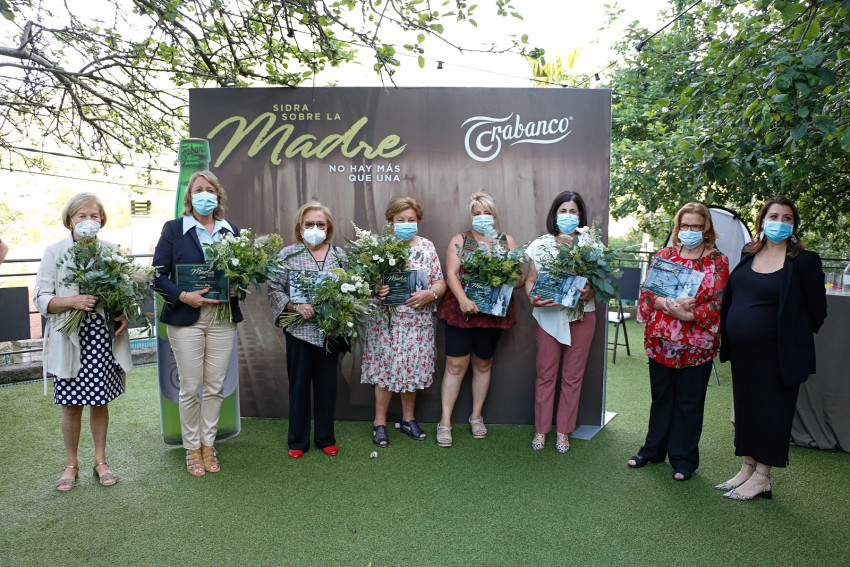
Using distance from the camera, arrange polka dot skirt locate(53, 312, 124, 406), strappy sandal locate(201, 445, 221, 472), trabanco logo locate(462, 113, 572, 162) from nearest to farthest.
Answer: polka dot skirt locate(53, 312, 124, 406) < strappy sandal locate(201, 445, 221, 472) < trabanco logo locate(462, 113, 572, 162)

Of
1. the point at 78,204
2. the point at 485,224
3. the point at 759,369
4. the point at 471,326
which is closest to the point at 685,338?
the point at 759,369

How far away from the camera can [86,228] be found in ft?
11.1

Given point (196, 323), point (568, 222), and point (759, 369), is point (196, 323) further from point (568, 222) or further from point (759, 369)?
point (759, 369)

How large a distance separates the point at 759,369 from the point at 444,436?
2199mm

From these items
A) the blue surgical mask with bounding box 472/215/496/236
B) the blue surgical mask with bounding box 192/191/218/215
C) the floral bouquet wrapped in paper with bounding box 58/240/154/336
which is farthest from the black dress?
the floral bouquet wrapped in paper with bounding box 58/240/154/336

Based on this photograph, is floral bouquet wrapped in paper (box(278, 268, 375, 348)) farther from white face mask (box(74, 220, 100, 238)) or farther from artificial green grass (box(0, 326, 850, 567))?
white face mask (box(74, 220, 100, 238))

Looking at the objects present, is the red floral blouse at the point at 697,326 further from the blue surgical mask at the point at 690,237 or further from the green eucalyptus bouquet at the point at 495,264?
the green eucalyptus bouquet at the point at 495,264

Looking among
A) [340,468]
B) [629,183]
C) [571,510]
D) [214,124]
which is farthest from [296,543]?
[629,183]

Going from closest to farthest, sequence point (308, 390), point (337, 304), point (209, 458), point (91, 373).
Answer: point (91, 373) → point (337, 304) → point (209, 458) → point (308, 390)

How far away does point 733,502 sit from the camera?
11.3 feet

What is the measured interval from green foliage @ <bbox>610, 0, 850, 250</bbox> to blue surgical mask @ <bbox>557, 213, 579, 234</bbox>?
117cm

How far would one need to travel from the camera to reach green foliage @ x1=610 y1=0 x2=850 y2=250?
3233mm

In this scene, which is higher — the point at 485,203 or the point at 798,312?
the point at 485,203

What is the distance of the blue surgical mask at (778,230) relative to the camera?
329cm
